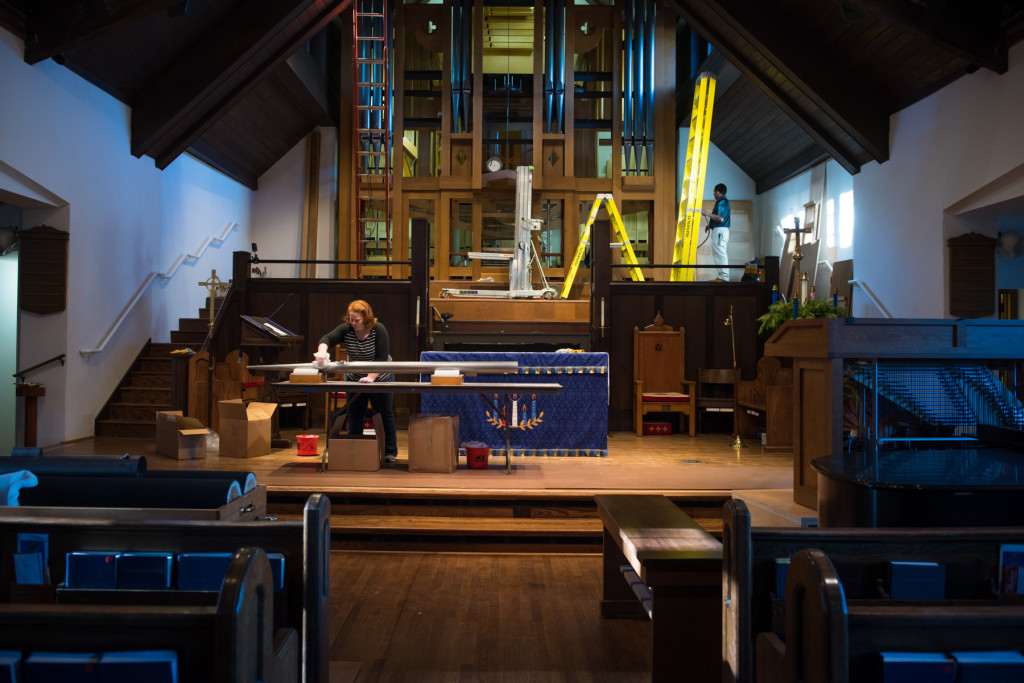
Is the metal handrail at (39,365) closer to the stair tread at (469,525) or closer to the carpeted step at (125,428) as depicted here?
the carpeted step at (125,428)

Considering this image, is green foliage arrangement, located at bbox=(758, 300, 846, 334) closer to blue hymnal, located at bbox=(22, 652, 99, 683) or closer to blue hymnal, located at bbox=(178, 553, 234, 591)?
blue hymnal, located at bbox=(178, 553, 234, 591)

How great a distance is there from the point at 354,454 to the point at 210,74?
4778 millimetres

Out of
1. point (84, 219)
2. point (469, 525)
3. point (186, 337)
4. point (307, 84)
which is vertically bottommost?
point (469, 525)

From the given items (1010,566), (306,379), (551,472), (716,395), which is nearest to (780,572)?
(1010,566)

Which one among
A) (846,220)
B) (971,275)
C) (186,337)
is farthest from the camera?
(186,337)

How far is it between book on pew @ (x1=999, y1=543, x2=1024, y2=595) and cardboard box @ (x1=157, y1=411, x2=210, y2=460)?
576 centimetres

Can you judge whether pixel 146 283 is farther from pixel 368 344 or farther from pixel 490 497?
pixel 490 497

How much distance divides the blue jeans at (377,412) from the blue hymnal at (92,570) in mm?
3843

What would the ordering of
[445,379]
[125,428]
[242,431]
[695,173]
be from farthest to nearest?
[695,173], [125,428], [242,431], [445,379]

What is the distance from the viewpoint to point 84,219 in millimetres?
7090

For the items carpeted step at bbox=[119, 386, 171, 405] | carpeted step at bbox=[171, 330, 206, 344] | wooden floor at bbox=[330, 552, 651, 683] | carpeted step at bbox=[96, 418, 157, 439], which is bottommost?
wooden floor at bbox=[330, 552, 651, 683]

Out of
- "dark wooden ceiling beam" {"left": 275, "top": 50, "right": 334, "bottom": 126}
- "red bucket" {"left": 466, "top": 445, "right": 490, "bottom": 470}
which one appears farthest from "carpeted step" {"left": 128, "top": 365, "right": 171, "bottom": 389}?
"red bucket" {"left": 466, "top": 445, "right": 490, "bottom": 470}

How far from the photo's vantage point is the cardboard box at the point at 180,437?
5969 mm

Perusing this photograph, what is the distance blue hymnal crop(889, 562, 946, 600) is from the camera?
5.49 ft
